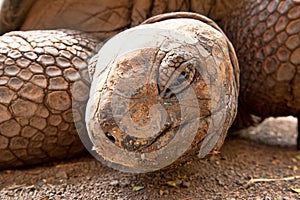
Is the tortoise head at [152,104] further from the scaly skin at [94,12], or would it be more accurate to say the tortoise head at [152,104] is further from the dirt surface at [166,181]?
the scaly skin at [94,12]

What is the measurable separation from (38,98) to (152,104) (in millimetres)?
627

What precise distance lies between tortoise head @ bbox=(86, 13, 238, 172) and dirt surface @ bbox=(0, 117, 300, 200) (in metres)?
0.16

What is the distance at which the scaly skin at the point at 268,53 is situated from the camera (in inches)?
68.2

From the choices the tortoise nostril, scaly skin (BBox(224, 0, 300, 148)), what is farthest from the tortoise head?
scaly skin (BBox(224, 0, 300, 148))

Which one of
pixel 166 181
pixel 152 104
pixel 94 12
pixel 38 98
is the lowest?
pixel 166 181

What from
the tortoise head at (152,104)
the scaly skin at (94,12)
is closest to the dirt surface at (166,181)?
the tortoise head at (152,104)

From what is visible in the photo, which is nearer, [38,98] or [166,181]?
[166,181]

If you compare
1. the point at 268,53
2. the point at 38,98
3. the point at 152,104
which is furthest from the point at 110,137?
the point at 268,53

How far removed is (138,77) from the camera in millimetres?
1103

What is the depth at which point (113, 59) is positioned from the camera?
122cm

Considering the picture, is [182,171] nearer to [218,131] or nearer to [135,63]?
[218,131]

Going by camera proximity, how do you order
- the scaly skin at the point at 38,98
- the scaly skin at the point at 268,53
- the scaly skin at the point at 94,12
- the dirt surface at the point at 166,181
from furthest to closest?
the scaly skin at the point at 94,12
the scaly skin at the point at 268,53
the scaly skin at the point at 38,98
the dirt surface at the point at 166,181

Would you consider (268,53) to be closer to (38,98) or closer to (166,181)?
(166,181)

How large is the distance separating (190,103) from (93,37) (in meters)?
0.88
